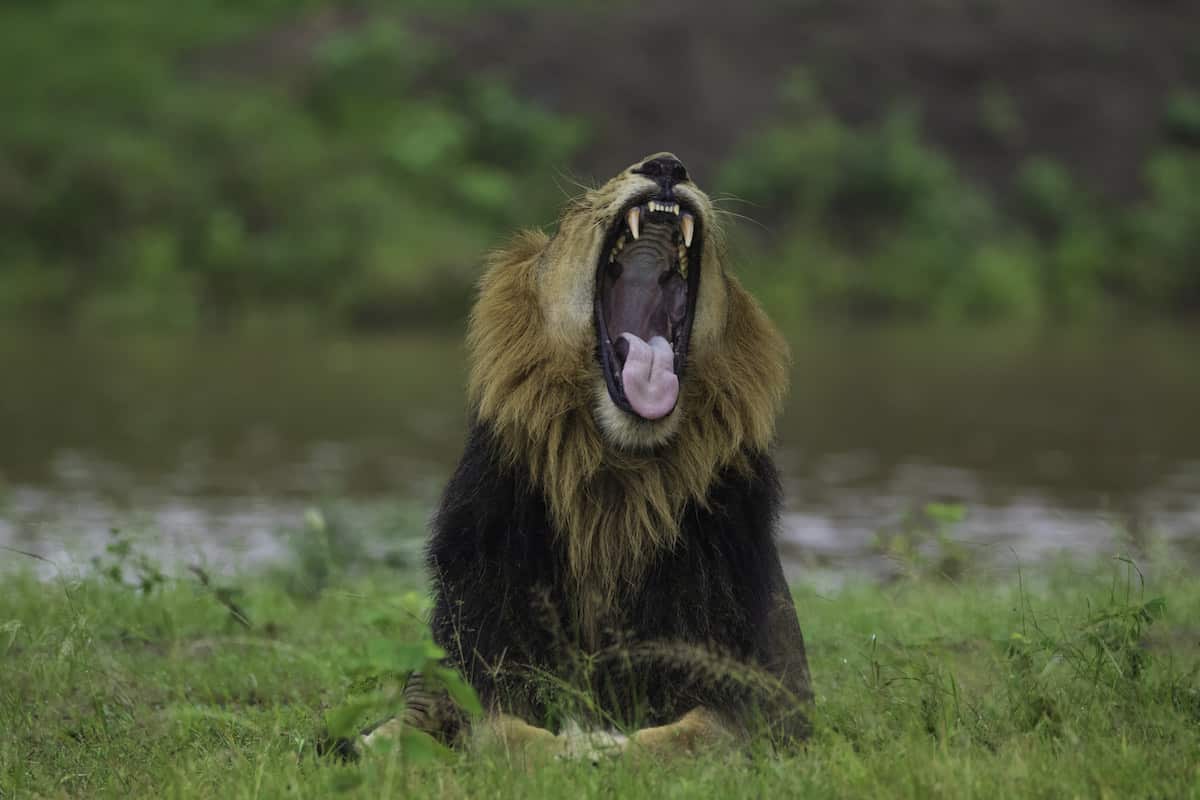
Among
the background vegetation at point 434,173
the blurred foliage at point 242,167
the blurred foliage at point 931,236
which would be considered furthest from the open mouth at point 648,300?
the blurred foliage at point 931,236

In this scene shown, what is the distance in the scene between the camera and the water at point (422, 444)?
14078 millimetres

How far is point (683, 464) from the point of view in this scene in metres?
5.03

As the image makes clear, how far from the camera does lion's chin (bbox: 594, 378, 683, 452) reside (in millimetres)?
5000

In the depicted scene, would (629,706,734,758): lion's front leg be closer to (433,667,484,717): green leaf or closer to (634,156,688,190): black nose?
(433,667,484,717): green leaf

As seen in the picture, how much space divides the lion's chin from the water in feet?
7.58

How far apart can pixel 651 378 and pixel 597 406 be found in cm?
20

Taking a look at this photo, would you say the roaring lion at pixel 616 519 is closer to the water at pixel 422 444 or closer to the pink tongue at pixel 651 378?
the pink tongue at pixel 651 378

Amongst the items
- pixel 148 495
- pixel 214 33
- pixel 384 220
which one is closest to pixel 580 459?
pixel 148 495

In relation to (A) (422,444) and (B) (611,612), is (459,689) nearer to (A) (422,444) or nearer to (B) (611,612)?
(B) (611,612)

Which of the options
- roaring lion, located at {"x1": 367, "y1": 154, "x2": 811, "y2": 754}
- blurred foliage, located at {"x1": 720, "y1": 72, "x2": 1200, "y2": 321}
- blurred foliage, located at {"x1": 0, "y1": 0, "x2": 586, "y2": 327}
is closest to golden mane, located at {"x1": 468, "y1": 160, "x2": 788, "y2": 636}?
roaring lion, located at {"x1": 367, "y1": 154, "x2": 811, "y2": 754}

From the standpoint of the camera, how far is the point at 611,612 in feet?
16.3

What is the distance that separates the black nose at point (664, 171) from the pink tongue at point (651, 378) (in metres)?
0.52

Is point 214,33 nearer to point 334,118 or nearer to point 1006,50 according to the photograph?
point 334,118

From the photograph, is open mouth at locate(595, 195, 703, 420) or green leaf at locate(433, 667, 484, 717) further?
open mouth at locate(595, 195, 703, 420)
